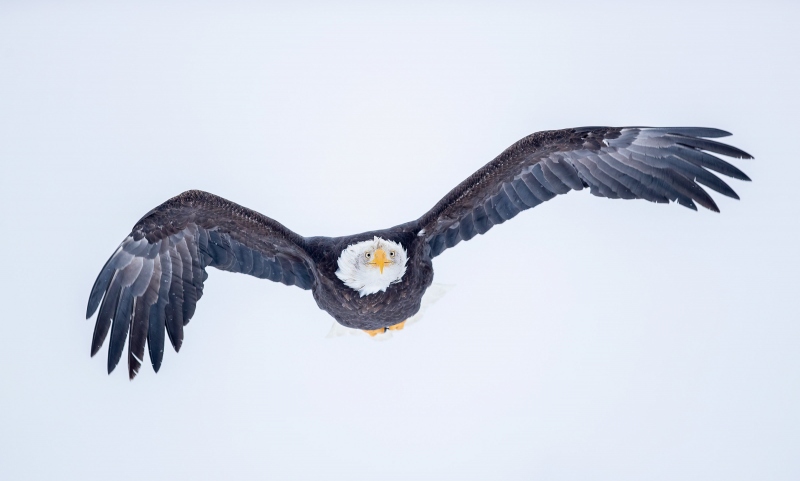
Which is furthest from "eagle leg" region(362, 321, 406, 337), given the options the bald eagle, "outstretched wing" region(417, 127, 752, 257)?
"outstretched wing" region(417, 127, 752, 257)

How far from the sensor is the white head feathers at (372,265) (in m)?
7.26

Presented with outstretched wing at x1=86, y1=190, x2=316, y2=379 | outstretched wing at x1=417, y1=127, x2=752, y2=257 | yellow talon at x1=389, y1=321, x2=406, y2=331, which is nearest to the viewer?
outstretched wing at x1=417, y1=127, x2=752, y2=257

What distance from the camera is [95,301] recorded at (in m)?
7.35

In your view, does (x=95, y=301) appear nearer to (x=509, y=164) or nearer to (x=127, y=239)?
(x=127, y=239)

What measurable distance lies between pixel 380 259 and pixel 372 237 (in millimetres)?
299

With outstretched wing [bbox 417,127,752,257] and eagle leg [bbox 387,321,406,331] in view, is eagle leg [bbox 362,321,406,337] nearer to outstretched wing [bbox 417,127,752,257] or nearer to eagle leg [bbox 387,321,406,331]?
eagle leg [bbox 387,321,406,331]

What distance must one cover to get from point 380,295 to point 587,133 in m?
2.05

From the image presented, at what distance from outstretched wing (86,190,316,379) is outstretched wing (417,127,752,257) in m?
1.42

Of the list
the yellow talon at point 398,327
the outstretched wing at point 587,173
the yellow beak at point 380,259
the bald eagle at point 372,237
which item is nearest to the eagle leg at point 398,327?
the yellow talon at point 398,327

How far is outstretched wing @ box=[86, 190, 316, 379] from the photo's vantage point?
7559mm

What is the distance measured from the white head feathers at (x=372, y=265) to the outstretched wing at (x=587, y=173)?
430 millimetres

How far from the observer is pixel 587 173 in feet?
24.6

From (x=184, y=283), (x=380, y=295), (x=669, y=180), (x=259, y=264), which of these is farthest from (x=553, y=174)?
(x=184, y=283)

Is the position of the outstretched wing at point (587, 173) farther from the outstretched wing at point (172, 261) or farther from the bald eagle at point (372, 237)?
the outstretched wing at point (172, 261)
